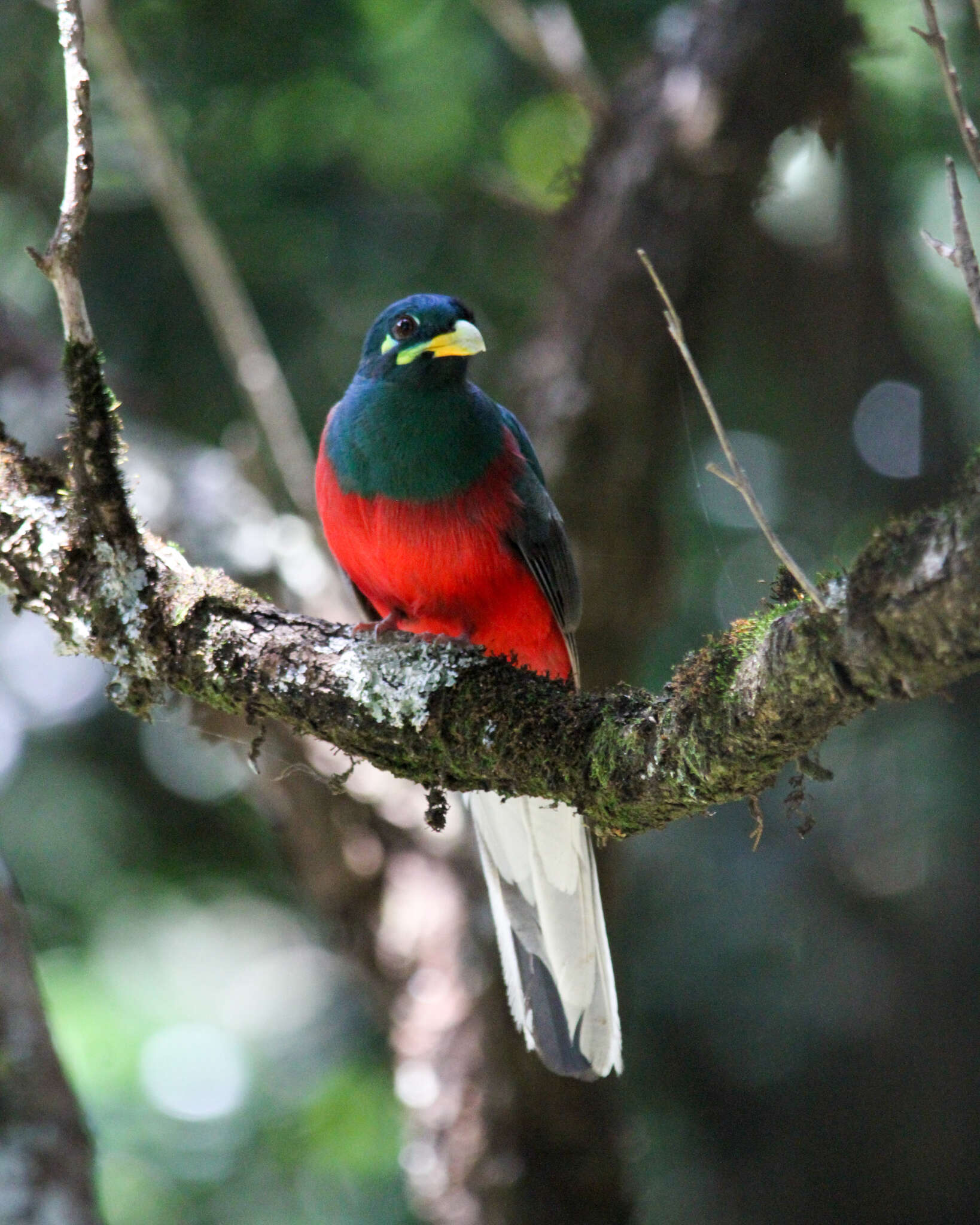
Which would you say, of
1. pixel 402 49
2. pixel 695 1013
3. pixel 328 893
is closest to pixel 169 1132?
pixel 328 893

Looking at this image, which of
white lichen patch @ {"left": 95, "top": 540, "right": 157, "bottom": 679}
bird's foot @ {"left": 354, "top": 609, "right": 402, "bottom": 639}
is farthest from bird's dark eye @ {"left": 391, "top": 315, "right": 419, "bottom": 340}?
white lichen patch @ {"left": 95, "top": 540, "right": 157, "bottom": 679}

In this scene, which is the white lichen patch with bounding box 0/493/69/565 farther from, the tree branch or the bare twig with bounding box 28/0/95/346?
the bare twig with bounding box 28/0/95/346

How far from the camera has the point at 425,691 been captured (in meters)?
2.82

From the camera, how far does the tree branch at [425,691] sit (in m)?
2.28

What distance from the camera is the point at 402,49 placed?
19.9ft

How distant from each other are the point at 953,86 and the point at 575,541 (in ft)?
12.9

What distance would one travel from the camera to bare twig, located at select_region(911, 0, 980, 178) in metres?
1.68

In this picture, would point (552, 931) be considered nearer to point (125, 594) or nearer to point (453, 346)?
point (125, 594)

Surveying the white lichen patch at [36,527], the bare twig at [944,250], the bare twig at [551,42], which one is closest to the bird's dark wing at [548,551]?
the white lichen patch at [36,527]

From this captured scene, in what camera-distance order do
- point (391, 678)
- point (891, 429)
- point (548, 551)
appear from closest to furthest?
1. point (391, 678)
2. point (548, 551)
3. point (891, 429)

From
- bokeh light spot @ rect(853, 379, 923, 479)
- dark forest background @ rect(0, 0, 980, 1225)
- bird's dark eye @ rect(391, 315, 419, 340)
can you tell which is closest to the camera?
bird's dark eye @ rect(391, 315, 419, 340)

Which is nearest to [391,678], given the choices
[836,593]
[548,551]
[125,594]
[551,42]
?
[125,594]

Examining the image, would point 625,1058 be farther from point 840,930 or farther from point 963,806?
point 963,806

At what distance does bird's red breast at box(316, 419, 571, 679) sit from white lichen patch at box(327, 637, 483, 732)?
63cm
